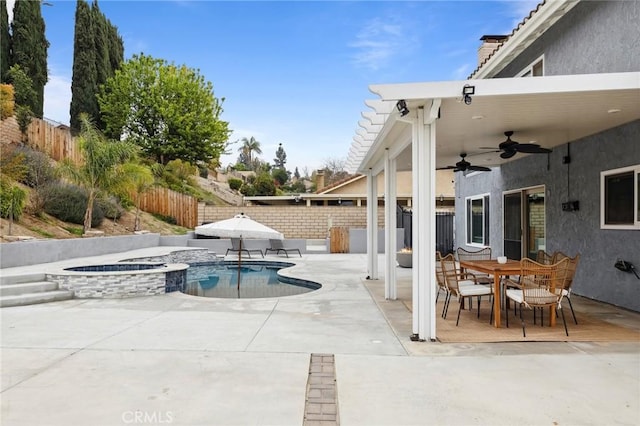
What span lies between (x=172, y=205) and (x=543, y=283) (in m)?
18.2

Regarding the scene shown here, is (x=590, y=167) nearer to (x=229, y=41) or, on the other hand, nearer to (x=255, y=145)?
(x=229, y=41)

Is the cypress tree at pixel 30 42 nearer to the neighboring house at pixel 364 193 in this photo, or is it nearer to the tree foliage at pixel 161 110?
the tree foliage at pixel 161 110

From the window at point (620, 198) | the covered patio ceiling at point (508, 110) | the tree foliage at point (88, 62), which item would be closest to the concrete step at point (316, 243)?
the covered patio ceiling at point (508, 110)

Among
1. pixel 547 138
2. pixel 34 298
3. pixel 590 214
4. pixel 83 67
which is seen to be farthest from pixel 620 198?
pixel 83 67

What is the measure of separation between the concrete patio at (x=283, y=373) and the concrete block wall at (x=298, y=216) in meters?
15.0

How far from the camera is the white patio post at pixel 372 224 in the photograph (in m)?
10.1

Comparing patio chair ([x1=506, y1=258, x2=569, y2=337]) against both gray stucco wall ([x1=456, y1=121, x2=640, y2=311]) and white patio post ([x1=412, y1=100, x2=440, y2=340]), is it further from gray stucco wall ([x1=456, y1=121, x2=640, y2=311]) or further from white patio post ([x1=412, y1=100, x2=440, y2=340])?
gray stucco wall ([x1=456, y1=121, x2=640, y2=311])

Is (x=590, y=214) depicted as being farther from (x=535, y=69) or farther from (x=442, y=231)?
(x=442, y=231)

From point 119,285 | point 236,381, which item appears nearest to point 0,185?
point 119,285

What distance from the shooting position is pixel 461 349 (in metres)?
4.82

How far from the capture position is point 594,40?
7055 millimetres

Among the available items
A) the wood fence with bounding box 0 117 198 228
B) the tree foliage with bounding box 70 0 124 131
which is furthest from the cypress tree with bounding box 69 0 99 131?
the wood fence with bounding box 0 117 198 228

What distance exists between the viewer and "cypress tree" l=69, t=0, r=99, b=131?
85.4 ft

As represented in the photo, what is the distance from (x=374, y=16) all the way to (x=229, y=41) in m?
6.76
